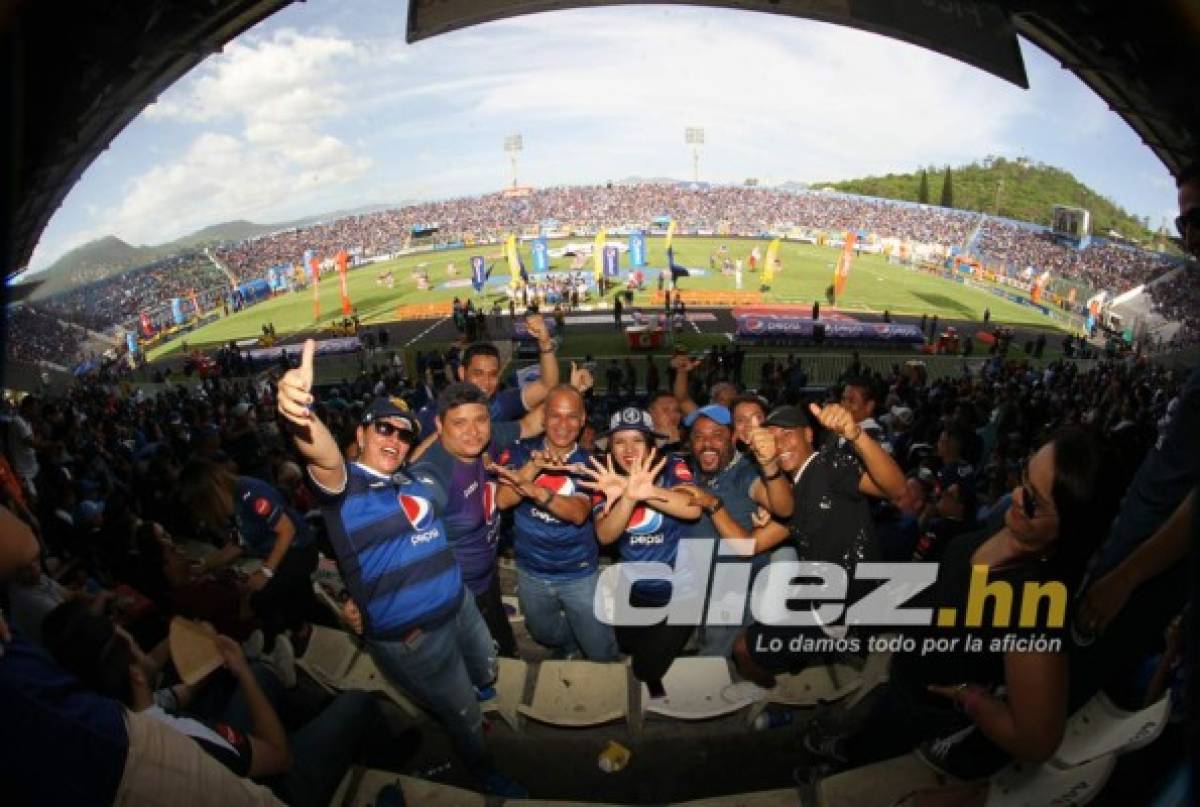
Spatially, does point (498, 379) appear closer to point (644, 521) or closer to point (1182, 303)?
point (644, 521)

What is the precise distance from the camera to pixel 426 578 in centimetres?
304

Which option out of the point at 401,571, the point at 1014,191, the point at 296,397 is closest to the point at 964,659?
the point at 401,571

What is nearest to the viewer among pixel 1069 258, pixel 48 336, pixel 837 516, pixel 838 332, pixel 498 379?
pixel 837 516

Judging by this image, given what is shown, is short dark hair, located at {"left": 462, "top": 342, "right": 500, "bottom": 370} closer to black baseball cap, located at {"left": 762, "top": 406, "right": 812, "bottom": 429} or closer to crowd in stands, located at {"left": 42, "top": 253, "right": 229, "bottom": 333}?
black baseball cap, located at {"left": 762, "top": 406, "right": 812, "bottom": 429}

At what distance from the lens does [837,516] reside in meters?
3.28

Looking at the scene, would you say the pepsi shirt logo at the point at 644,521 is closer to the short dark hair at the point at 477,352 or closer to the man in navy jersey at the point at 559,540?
the man in navy jersey at the point at 559,540

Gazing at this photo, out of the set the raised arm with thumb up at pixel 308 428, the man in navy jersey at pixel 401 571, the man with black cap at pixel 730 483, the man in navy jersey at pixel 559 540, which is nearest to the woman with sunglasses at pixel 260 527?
the man in navy jersey at pixel 401 571

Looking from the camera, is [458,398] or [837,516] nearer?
[837,516]

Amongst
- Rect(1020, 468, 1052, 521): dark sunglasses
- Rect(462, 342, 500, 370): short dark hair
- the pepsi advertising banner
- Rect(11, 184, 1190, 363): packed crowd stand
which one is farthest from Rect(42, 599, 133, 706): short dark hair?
Rect(11, 184, 1190, 363): packed crowd stand

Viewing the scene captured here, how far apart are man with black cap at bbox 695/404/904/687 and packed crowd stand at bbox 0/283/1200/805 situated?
0.01m

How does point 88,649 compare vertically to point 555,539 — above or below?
above

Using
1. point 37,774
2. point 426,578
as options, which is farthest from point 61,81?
point 37,774

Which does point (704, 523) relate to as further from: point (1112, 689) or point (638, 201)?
point (638, 201)

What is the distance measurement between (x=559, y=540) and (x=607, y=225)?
212 ft
